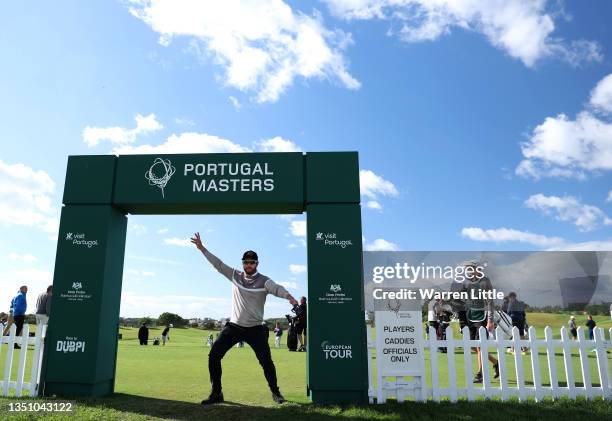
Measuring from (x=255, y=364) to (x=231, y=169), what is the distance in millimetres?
6410

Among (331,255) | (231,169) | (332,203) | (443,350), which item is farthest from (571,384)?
(443,350)

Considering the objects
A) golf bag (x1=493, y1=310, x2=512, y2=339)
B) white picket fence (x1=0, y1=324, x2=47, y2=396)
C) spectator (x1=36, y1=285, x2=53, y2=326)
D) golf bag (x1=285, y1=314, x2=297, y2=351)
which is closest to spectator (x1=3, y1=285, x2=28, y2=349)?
spectator (x1=36, y1=285, x2=53, y2=326)

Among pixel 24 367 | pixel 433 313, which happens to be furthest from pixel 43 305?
pixel 433 313

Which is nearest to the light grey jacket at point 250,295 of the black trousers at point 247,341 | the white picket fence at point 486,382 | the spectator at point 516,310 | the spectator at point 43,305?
the black trousers at point 247,341

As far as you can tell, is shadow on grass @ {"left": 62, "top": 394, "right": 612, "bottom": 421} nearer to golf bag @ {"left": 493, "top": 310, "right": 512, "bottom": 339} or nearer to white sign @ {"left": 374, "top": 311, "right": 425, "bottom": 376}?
white sign @ {"left": 374, "top": 311, "right": 425, "bottom": 376}

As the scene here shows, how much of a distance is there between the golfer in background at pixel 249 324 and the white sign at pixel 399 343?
163cm

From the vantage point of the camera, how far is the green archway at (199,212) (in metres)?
6.99

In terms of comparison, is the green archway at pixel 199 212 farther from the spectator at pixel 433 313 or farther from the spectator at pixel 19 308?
the spectator at pixel 433 313

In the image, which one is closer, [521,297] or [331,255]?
[331,255]

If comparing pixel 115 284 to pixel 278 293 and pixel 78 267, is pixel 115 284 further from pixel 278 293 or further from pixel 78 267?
pixel 278 293

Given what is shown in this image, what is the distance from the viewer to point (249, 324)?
6.77 m

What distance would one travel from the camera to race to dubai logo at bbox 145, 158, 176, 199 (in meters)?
7.79

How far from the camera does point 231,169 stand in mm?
7750

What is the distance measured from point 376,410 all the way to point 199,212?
4.47 m
